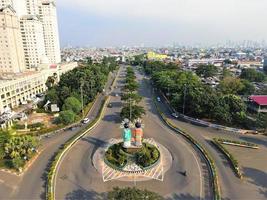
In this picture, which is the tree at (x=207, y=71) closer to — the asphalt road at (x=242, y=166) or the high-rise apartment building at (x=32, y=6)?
the asphalt road at (x=242, y=166)

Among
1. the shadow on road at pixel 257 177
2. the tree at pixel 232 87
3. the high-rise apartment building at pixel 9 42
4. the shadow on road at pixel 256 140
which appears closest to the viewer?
the shadow on road at pixel 257 177

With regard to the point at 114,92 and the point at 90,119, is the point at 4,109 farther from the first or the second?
the point at 114,92

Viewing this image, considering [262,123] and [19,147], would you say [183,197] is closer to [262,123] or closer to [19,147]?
[19,147]

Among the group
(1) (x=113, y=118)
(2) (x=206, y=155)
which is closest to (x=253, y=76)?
(1) (x=113, y=118)

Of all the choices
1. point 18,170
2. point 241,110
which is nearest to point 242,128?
point 241,110

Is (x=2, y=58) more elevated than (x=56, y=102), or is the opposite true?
(x=2, y=58)

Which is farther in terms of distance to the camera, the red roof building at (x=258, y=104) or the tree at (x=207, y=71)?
the tree at (x=207, y=71)

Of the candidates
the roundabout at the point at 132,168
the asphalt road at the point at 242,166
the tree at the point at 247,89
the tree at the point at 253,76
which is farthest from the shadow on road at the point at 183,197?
the tree at the point at 253,76
